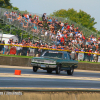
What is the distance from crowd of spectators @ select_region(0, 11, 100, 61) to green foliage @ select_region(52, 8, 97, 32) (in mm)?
60417

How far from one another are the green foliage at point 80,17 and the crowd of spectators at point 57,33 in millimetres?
60417

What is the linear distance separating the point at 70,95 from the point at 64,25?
3032 cm

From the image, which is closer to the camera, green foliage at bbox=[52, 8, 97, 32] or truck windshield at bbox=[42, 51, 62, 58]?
truck windshield at bbox=[42, 51, 62, 58]

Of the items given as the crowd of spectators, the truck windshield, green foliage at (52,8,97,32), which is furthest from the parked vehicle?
green foliage at (52,8,97,32)

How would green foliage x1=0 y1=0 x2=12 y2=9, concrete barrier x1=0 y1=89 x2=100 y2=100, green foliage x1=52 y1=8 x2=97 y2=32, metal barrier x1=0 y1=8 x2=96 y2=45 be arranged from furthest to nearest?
green foliage x1=52 y1=8 x2=97 y2=32 < green foliage x1=0 y1=0 x2=12 y2=9 < metal barrier x1=0 y1=8 x2=96 y2=45 < concrete barrier x1=0 y1=89 x2=100 y2=100

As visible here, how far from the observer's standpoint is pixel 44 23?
34375 millimetres

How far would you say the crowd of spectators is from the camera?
98.3 feet

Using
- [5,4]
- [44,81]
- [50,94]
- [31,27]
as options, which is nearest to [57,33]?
[31,27]

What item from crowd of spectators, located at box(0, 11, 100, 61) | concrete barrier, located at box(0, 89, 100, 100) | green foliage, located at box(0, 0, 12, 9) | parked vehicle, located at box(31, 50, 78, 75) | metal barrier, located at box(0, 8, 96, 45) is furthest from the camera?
green foliage, located at box(0, 0, 12, 9)

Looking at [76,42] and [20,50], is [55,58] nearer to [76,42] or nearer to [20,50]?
[20,50]

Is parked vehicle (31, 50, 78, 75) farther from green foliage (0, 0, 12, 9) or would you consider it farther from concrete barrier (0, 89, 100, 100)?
green foliage (0, 0, 12, 9)

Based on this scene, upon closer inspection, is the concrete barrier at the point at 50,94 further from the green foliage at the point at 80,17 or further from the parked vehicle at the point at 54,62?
the green foliage at the point at 80,17

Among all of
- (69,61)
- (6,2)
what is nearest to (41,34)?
(69,61)

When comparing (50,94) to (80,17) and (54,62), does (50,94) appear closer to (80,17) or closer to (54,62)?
(54,62)
